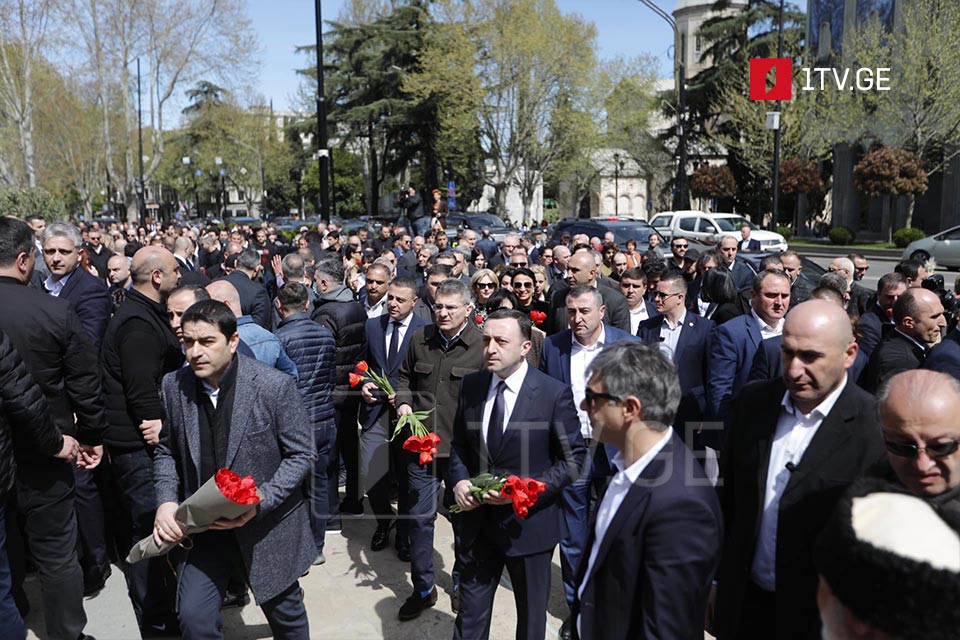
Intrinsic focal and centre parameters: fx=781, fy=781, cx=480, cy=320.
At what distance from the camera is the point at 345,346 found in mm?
6578

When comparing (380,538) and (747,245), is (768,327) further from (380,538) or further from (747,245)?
(747,245)

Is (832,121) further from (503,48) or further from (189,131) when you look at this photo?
(189,131)

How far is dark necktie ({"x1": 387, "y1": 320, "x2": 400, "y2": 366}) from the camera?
5.97 metres

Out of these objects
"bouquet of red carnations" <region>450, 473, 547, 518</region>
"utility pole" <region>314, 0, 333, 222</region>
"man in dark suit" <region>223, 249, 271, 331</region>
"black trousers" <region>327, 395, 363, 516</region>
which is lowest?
"black trousers" <region>327, 395, 363, 516</region>

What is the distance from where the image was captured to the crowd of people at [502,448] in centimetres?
256

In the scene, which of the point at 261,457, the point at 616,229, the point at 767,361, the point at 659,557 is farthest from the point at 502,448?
the point at 616,229

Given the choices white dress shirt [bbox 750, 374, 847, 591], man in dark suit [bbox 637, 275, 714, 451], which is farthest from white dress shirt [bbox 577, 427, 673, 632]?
man in dark suit [bbox 637, 275, 714, 451]

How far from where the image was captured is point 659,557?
2.57 m

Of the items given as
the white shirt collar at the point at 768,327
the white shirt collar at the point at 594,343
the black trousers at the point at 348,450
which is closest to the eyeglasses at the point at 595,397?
the white shirt collar at the point at 594,343

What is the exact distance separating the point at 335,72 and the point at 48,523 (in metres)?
45.0

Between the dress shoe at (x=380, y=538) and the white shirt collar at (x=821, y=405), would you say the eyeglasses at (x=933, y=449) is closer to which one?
the white shirt collar at (x=821, y=405)

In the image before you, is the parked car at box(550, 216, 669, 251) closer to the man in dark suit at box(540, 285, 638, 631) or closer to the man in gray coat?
the man in dark suit at box(540, 285, 638, 631)

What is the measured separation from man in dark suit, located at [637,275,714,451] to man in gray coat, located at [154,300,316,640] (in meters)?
3.05

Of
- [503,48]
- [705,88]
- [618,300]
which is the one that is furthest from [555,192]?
[618,300]
